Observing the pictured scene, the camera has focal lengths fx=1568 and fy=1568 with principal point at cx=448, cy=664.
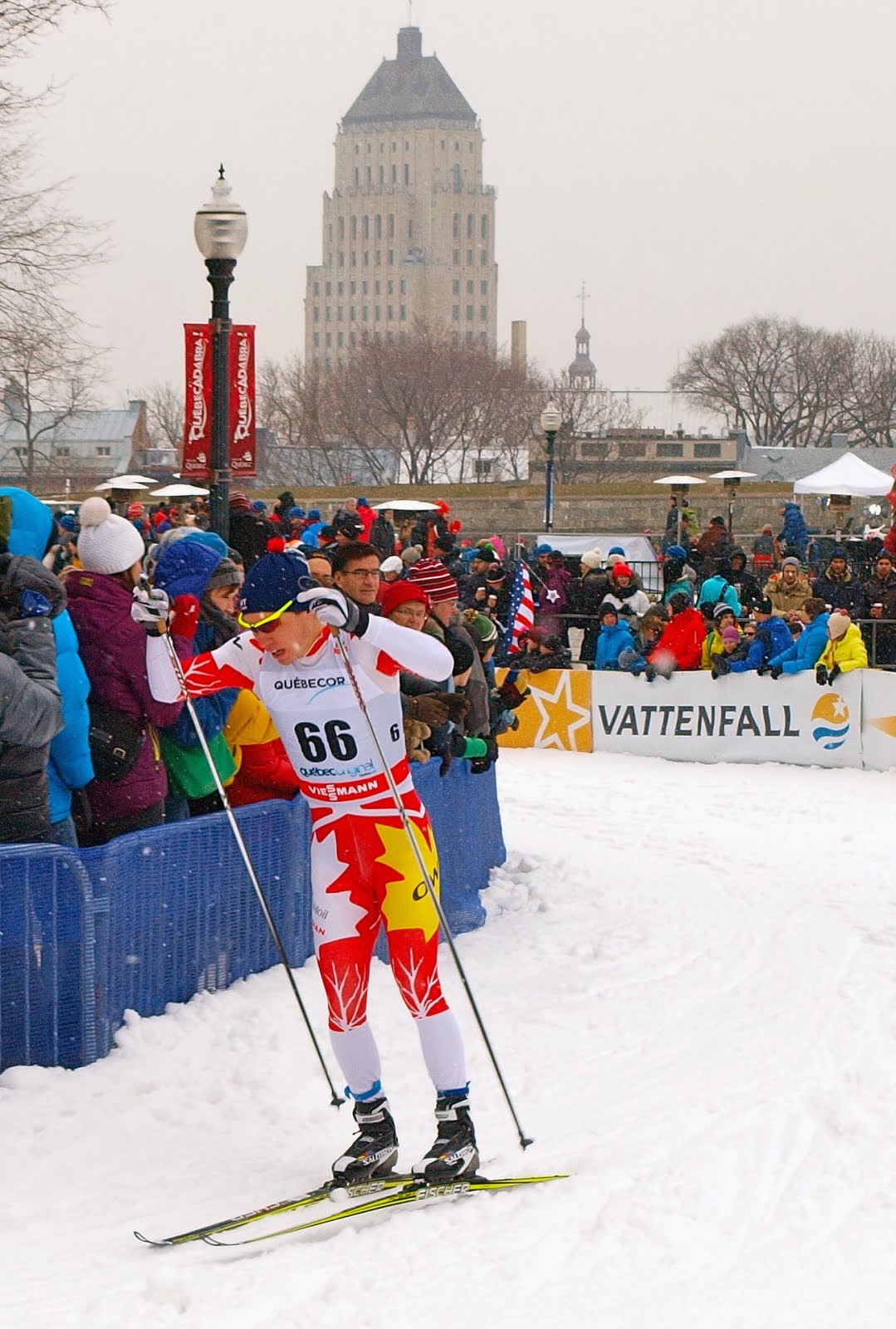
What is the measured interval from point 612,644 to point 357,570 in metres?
10.3

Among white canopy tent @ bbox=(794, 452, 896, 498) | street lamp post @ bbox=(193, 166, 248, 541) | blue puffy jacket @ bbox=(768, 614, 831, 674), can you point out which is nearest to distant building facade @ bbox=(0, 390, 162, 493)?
white canopy tent @ bbox=(794, 452, 896, 498)

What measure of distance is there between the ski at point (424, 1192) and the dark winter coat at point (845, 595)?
12706 mm

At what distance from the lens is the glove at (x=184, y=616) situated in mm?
5695

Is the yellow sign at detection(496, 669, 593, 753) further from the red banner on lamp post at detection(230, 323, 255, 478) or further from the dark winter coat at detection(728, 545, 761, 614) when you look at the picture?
the red banner on lamp post at detection(230, 323, 255, 478)

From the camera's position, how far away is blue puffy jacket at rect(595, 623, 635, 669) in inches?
629

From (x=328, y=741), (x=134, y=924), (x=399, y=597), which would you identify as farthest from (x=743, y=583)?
(x=328, y=741)

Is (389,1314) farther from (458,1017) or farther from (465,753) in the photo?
(465,753)

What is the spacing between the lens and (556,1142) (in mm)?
5711

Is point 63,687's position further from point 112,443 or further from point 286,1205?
point 112,443

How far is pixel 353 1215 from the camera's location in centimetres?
492

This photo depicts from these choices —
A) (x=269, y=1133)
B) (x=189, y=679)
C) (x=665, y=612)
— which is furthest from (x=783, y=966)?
(x=665, y=612)

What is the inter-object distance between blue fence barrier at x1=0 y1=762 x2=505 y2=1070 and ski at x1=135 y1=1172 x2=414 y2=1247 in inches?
48.3

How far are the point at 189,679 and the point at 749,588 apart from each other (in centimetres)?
1288

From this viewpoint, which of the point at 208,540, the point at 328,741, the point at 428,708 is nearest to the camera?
the point at 328,741
